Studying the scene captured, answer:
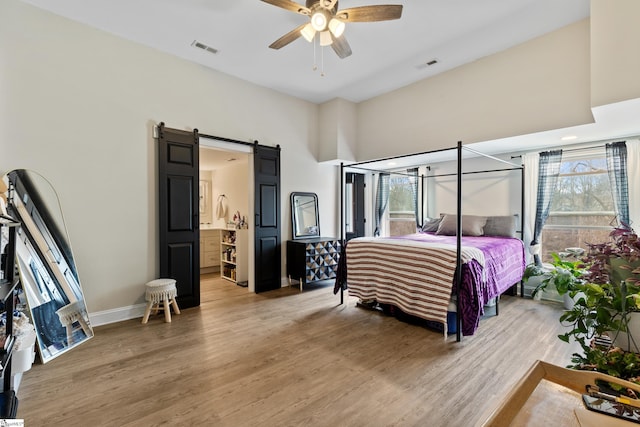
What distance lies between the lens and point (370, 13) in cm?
243

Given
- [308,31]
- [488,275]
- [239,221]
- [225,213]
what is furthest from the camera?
[225,213]

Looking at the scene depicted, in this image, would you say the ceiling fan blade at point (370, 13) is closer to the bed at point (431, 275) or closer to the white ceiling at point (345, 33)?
the white ceiling at point (345, 33)

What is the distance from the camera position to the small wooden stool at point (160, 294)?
333 cm

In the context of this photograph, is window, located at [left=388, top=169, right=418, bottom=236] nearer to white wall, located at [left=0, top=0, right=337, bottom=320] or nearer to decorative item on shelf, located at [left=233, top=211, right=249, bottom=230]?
decorative item on shelf, located at [left=233, top=211, right=249, bottom=230]

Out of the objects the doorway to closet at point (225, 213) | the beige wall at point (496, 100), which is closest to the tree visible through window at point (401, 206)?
the beige wall at point (496, 100)

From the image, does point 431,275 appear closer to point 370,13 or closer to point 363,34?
point 370,13

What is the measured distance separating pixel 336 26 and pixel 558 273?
3813 mm

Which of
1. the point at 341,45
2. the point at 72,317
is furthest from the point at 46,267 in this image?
the point at 341,45

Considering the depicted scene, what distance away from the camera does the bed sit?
2.87m

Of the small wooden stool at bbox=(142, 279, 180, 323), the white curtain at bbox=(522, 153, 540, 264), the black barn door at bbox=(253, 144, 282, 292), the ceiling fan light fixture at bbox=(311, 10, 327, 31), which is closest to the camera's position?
the ceiling fan light fixture at bbox=(311, 10, 327, 31)

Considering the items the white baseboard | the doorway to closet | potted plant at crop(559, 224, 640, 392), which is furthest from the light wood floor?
the doorway to closet

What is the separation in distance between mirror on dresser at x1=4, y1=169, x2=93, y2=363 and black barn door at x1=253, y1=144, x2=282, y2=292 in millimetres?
2229

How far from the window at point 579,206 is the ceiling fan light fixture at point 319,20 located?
12.5ft

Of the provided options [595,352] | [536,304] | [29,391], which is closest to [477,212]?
[536,304]
